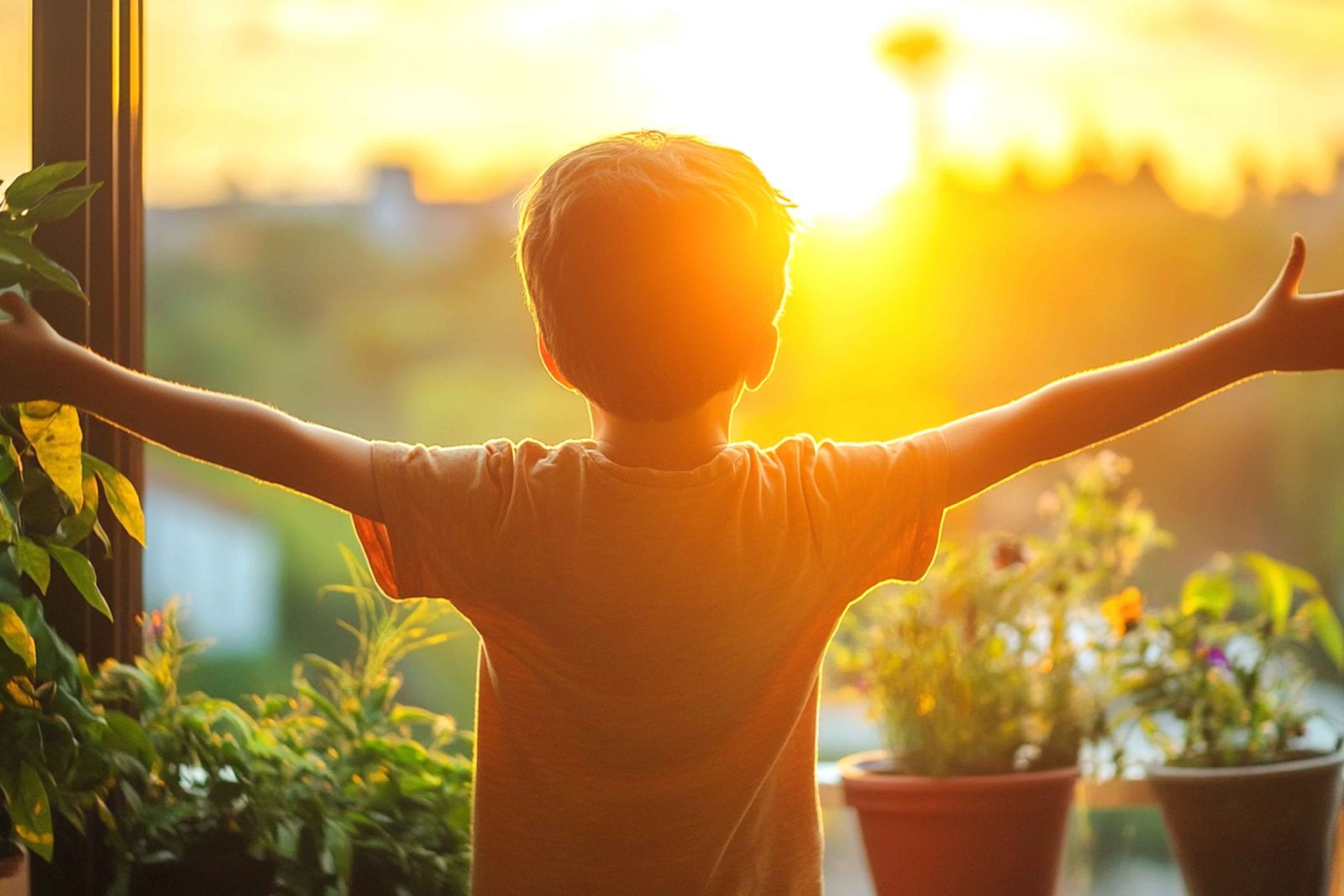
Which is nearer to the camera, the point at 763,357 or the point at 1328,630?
the point at 763,357

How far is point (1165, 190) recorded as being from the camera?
1.76 meters

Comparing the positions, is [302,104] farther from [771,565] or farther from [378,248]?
[771,565]

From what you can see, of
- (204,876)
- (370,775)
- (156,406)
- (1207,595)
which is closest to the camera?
(156,406)

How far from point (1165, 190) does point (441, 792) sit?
1329 millimetres

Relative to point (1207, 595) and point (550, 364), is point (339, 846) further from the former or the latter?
point (1207, 595)

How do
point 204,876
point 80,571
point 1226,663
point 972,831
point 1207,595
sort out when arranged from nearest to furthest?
point 80,571, point 204,876, point 972,831, point 1226,663, point 1207,595

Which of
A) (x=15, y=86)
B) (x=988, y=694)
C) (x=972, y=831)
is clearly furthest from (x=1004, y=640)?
(x=15, y=86)

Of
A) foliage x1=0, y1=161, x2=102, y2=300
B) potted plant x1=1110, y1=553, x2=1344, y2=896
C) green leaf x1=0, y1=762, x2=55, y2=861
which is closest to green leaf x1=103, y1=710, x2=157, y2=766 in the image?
green leaf x1=0, y1=762, x2=55, y2=861

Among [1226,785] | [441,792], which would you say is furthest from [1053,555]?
[441,792]

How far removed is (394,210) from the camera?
1646mm

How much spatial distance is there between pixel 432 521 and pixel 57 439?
1.14ft

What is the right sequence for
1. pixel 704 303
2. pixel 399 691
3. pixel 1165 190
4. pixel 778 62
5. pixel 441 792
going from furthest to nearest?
pixel 1165 190, pixel 778 62, pixel 399 691, pixel 441 792, pixel 704 303

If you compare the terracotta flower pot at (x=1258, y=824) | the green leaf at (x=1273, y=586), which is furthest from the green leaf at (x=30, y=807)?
the green leaf at (x=1273, y=586)

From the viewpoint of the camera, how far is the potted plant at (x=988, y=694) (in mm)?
1370
